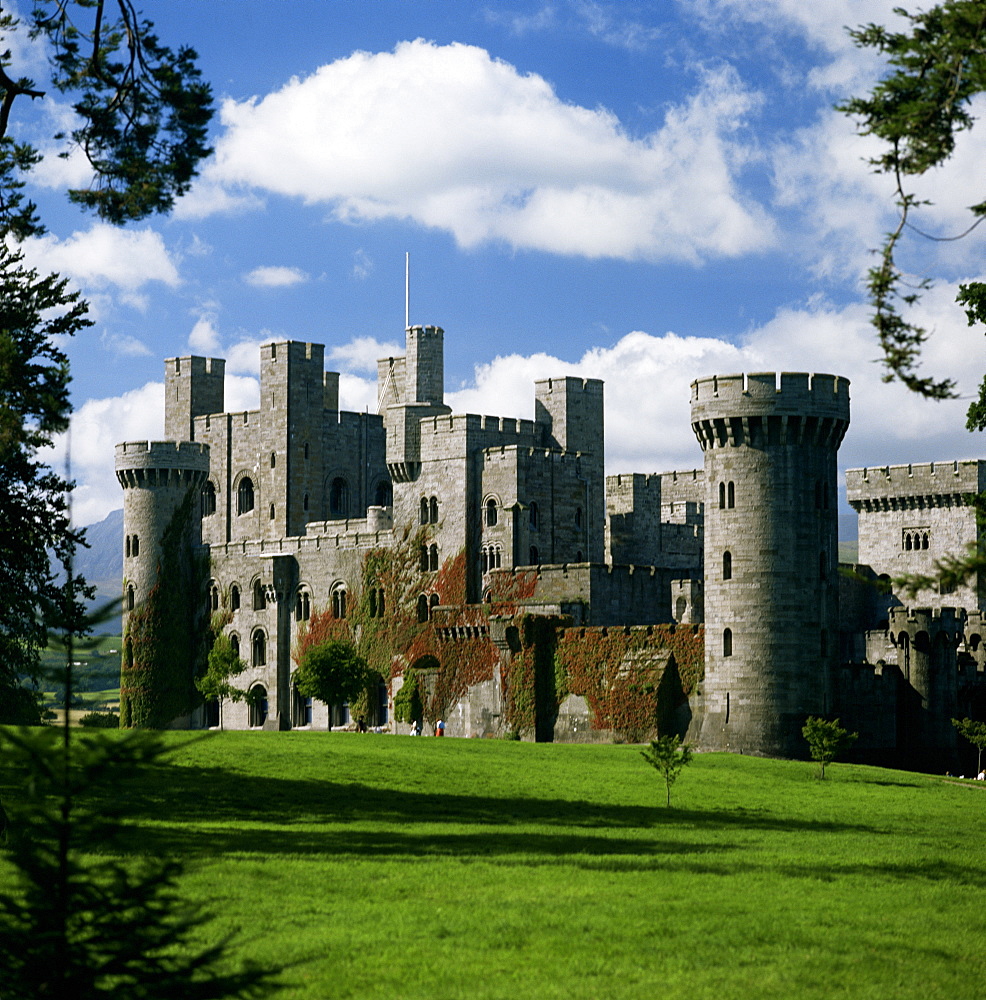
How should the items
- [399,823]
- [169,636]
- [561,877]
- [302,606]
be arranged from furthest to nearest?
[169,636]
[302,606]
[399,823]
[561,877]

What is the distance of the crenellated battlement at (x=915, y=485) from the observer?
80.9 m

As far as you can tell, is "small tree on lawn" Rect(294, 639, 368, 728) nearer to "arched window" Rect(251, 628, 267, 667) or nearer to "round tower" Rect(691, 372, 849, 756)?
"arched window" Rect(251, 628, 267, 667)

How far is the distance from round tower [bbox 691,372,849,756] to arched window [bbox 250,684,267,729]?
97.3ft

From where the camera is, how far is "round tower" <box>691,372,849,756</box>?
55.7 meters

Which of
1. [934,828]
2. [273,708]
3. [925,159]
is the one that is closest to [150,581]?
[273,708]

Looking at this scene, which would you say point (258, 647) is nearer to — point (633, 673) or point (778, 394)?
point (633, 673)

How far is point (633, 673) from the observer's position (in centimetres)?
5916

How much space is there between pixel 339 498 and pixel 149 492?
10146 mm

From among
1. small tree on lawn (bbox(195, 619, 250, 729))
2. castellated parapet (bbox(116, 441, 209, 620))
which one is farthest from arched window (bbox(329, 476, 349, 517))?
small tree on lawn (bbox(195, 619, 250, 729))

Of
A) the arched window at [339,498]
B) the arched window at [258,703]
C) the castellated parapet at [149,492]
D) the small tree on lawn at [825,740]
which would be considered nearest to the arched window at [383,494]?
the arched window at [339,498]

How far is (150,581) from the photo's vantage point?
8200cm

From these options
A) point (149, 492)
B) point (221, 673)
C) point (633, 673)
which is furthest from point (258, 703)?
point (633, 673)

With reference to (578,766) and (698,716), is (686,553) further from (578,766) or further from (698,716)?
(578,766)

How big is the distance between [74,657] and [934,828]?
2768 centimetres
